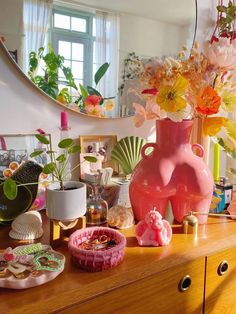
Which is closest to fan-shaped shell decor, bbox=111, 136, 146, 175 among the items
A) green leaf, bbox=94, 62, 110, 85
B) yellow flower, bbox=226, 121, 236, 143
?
green leaf, bbox=94, 62, 110, 85

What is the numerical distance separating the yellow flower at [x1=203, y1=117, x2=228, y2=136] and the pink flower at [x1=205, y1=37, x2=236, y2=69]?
154mm

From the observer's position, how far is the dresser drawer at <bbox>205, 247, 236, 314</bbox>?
2.86 feet

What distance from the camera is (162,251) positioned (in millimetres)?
817

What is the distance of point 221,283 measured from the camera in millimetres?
906

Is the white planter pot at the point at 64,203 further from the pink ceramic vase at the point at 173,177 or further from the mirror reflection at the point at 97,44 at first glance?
the mirror reflection at the point at 97,44

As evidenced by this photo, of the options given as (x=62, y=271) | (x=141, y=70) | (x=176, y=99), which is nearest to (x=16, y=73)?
(x=141, y=70)

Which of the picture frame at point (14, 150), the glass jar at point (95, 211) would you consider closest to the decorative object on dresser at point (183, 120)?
the glass jar at point (95, 211)

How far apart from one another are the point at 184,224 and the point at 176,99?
0.36 meters

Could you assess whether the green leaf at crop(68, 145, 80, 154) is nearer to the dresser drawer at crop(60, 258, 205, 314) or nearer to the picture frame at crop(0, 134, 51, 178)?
the picture frame at crop(0, 134, 51, 178)

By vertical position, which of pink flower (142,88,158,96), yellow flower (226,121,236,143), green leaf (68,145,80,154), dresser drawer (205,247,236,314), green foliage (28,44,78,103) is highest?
green foliage (28,44,78,103)

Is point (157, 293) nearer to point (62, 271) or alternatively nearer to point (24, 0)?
point (62, 271)

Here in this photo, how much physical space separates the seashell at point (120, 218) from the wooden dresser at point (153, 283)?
0.9 inches

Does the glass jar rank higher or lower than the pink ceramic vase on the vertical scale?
lower

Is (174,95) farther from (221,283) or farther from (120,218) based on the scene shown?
(221,283)
